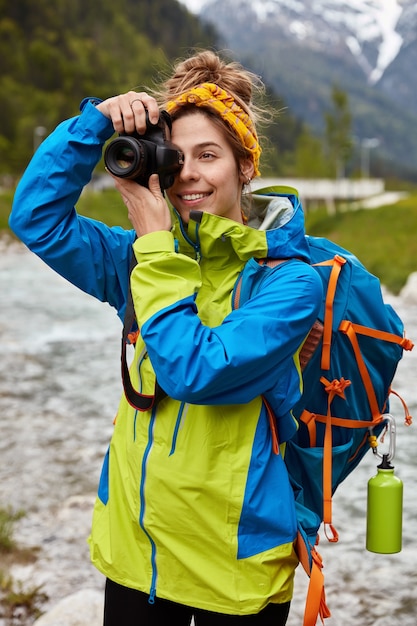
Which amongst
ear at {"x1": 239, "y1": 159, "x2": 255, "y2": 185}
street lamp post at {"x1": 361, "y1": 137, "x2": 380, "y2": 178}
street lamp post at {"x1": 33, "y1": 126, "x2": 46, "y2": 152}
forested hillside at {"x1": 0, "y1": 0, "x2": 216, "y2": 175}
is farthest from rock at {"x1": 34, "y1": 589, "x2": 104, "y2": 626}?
street lamp post at {"x1": 361, "y1": 137, "x2": 380, "y2": 178}

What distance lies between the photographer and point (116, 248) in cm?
202

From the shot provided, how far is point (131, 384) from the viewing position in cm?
183

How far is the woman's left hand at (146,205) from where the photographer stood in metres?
1.68

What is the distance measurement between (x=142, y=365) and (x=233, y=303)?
26cm

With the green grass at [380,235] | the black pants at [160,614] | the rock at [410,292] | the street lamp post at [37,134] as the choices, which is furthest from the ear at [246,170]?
the street lamp post at [37,134]

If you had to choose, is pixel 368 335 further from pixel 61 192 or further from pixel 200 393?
pixel 61 192

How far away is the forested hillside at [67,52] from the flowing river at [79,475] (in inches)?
1548

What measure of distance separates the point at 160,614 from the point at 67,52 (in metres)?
86.0

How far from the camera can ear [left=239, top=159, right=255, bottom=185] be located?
1960 millimetres

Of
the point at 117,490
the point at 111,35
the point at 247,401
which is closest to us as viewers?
the point at 247,401

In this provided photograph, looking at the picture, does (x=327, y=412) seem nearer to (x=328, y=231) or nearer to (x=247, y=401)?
(x=247, y=401)

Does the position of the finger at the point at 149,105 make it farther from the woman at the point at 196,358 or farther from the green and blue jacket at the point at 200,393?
the green and blue jacket at the point at 200,393

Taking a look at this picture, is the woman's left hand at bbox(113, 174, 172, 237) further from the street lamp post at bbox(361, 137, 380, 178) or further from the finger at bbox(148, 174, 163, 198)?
the street lamp post at bbox(361, 137, 380, 178)

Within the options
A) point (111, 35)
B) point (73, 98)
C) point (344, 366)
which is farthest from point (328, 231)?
point (111, 35)
